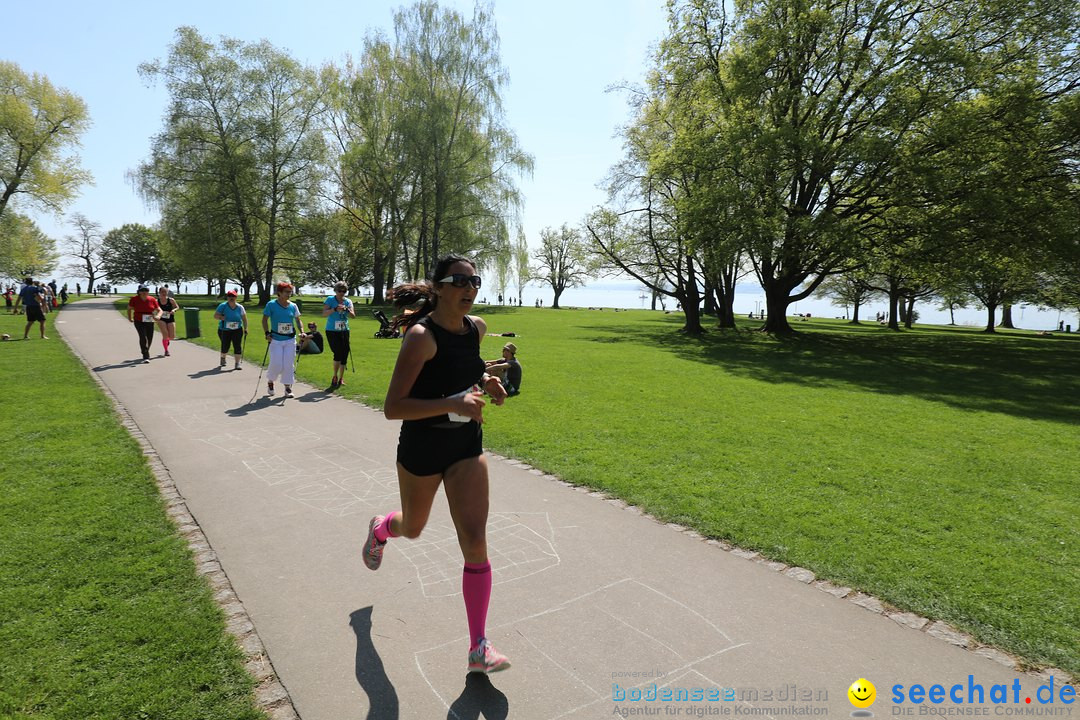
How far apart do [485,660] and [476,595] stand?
323mm

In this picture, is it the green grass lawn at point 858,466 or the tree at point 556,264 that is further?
the tree at point 556,264

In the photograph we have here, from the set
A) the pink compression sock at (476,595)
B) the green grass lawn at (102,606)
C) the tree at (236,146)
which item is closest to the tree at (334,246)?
the tree at (236,146)

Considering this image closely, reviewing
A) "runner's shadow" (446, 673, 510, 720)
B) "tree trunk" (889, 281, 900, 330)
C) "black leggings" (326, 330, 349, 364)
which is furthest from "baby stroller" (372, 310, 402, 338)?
"tree trunk" (889, 281, 900, 330)

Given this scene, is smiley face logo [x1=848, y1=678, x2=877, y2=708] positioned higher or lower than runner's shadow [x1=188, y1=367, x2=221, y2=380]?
lower

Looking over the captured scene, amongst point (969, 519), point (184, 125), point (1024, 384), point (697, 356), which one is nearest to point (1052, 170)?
point (1024, 384)

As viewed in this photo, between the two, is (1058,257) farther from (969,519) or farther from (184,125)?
(184,125)

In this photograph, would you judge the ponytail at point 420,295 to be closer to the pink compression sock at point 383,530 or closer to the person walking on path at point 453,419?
the person walking on path at point 453,419

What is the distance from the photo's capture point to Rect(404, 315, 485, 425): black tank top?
2967mm

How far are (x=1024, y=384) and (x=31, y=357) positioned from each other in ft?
89.3

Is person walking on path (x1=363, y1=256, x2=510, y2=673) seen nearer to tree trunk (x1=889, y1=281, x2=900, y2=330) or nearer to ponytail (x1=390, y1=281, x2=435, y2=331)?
ponytail (x1=390, y1=281, x2=435, y2=331)

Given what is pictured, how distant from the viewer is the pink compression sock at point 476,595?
9.54 feet

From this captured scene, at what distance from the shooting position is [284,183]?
37.2 meters

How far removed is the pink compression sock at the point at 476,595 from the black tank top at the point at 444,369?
836mm

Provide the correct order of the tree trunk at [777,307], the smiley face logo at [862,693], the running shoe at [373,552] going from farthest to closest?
the tree trunk at [777,307] < the running shoe at [373,552] < the smiley face logo at [862,693]
